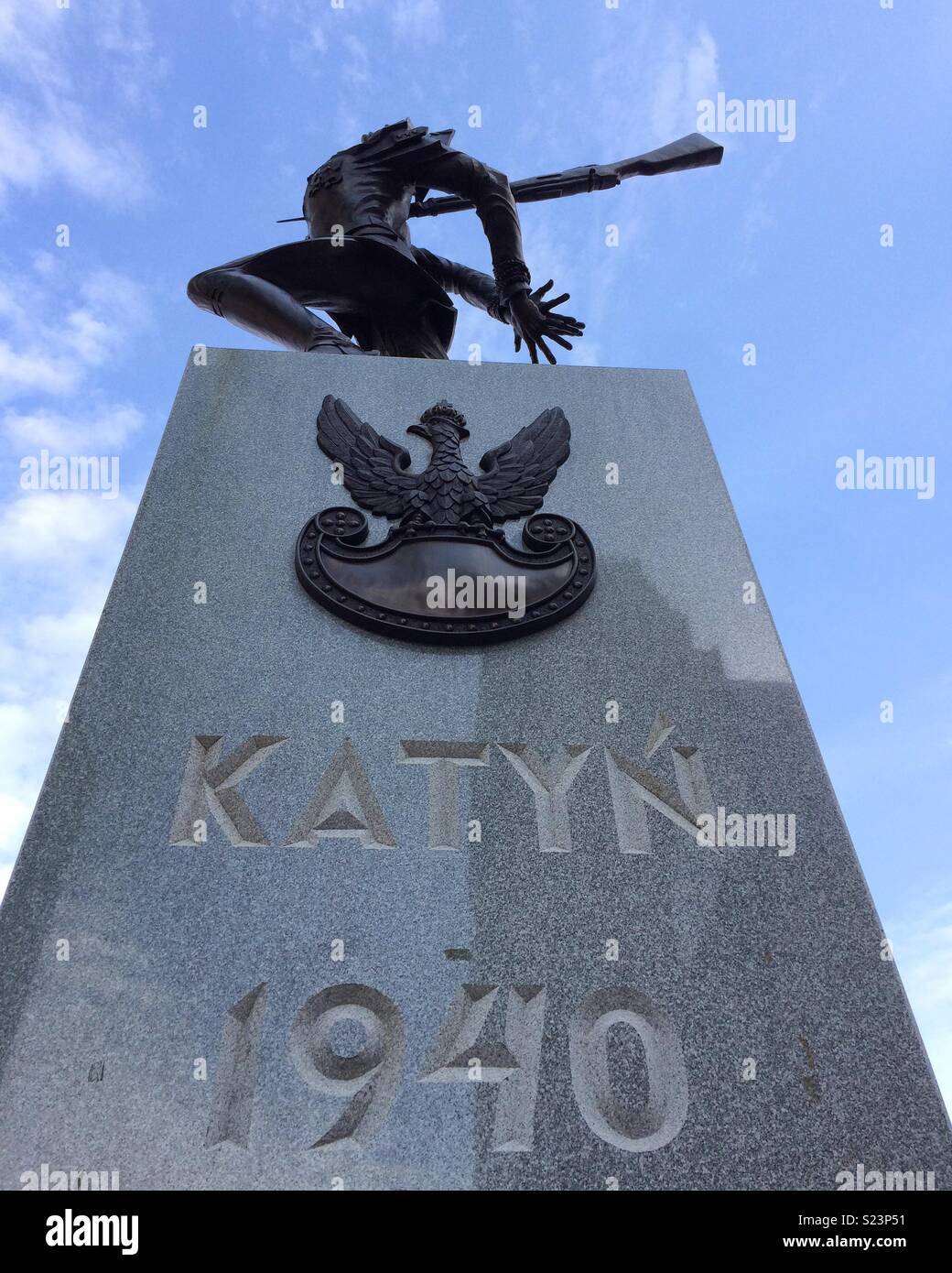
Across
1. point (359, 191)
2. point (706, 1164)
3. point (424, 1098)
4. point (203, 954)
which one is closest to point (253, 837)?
point (203, 954)

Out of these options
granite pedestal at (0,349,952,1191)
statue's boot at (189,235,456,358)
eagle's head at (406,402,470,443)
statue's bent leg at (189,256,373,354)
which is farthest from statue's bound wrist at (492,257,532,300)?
granite pedestal at (0,349,952,1191)

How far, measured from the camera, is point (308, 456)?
4293 millimetres

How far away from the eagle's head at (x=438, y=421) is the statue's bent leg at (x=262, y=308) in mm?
1078

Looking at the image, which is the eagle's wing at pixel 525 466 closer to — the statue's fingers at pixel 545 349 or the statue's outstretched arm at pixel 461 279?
the statue's fingers at pixel 545 349

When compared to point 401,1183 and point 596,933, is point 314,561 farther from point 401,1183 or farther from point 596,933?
point 401,1183

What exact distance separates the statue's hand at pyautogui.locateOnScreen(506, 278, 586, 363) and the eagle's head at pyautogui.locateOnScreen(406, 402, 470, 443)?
1318mm

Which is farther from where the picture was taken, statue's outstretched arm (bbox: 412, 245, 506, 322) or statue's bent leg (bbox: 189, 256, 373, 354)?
statue's outstretched arm (bbox: 412, 245, 506, 322)

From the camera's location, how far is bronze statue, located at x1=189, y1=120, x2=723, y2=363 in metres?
5.51

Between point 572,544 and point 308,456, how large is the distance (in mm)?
1327

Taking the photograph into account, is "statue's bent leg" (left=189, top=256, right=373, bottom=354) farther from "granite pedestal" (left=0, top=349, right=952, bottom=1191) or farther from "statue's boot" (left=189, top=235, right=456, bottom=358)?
"granite pedestal" (left=0, top=349, right=952, bottom=1191)

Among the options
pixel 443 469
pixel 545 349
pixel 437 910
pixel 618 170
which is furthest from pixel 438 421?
pixel 618 170
